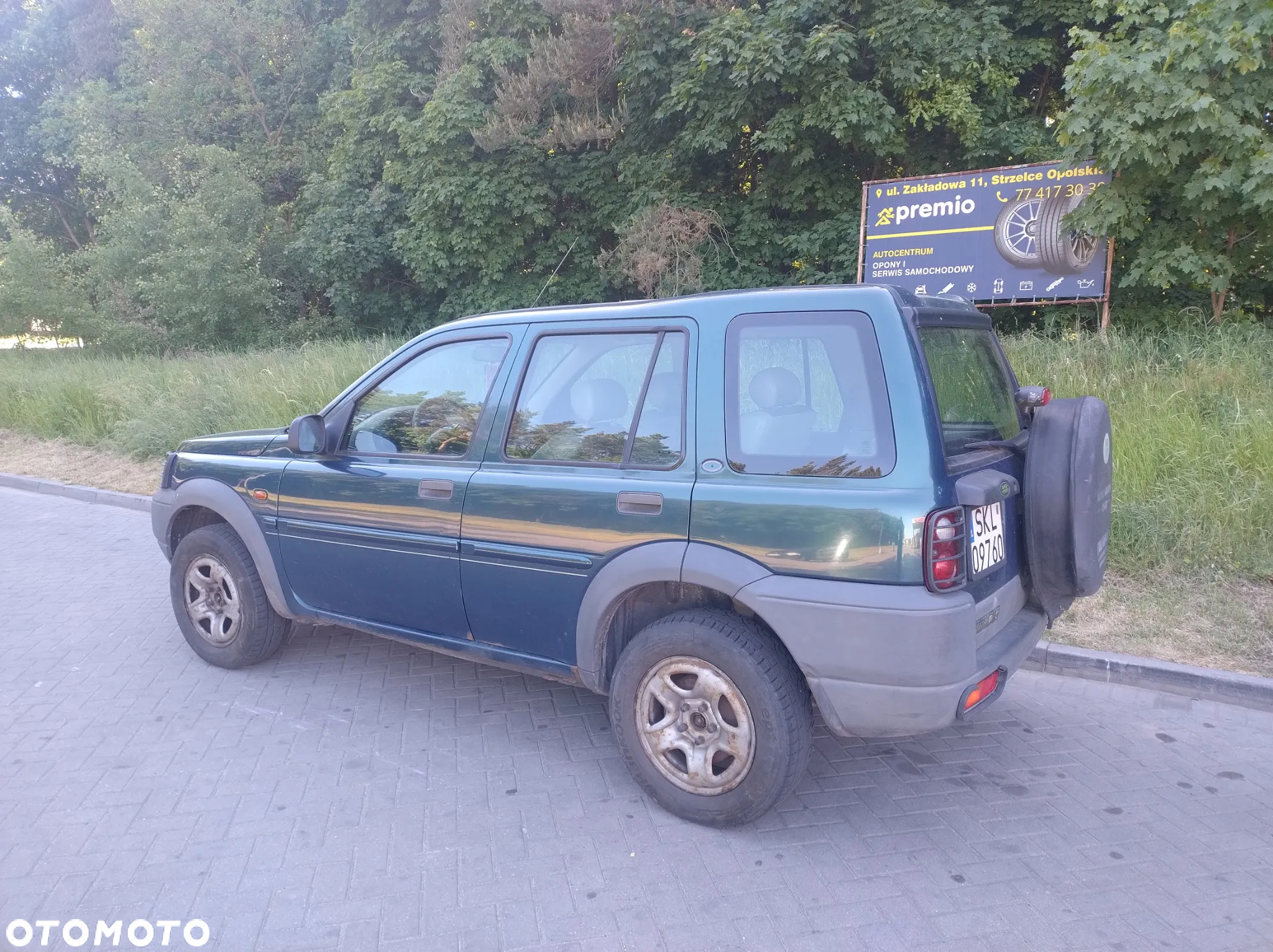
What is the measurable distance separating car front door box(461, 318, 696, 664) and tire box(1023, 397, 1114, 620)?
1.32m

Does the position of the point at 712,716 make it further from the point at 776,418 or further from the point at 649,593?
the point at 776,418

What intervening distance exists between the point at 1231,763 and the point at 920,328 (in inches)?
99.4

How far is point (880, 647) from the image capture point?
290cm

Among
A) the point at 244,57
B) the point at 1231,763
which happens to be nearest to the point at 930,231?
the point at 1231,763

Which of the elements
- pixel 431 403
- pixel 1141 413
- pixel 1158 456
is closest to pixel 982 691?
pixel 431 403

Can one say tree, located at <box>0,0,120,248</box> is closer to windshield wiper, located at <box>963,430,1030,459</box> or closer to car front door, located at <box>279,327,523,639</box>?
car front door, located at <box>279,327,523,639</box>

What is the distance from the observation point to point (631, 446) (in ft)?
11.5

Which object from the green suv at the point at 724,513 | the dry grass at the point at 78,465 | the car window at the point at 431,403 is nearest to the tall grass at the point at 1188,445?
the green suv at the point at 724,513

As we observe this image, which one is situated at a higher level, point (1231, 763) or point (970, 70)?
point (970, 70)

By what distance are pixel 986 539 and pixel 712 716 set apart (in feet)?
3.86

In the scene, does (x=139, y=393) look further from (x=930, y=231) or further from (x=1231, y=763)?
(x=1231, y=763)

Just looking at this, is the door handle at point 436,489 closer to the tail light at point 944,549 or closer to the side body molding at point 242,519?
the side body molding at point 242,519

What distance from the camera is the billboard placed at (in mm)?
9047

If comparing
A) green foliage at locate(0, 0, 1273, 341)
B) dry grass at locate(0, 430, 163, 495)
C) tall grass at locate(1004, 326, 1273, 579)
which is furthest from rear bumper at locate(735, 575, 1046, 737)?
dry grass at locate(0, 430, 163, 495)
